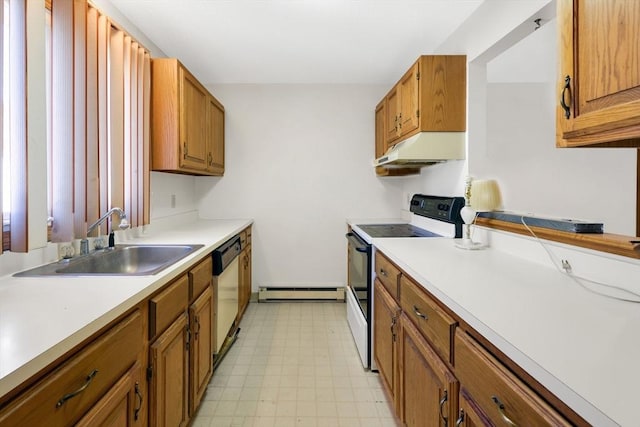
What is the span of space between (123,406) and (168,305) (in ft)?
1.23

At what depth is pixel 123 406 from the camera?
98cm

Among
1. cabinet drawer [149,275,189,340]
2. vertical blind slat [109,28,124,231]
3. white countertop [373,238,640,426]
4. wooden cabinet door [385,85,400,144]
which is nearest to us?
white countertop [373,238,640,426]

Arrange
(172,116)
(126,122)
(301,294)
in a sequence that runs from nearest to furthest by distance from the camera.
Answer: (126,122), (172,116), (301,294)

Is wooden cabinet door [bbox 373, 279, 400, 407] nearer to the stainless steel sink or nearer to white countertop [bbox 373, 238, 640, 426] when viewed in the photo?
white countertop [bbox 373, 238, 640, 426]

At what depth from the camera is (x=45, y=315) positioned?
0.84 metres

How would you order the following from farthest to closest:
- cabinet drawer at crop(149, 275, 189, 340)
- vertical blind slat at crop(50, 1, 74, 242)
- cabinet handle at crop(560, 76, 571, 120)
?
1. vertical blind slat at crop(50, 1, 74, 242)
2. cabinet drawer at crop(149, 275, 189, 340)
3. cabinet handle at crop(560, 76, 571, 120)

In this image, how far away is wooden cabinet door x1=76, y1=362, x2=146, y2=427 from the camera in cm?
84

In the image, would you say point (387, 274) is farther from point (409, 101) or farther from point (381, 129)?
point (381, 129)

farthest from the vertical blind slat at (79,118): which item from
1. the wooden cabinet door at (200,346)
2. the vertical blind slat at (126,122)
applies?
the wooden cabinet door at (200,346)

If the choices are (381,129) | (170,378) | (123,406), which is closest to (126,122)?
(170,378)

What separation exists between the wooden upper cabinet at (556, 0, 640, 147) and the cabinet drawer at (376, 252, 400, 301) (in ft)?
2.94

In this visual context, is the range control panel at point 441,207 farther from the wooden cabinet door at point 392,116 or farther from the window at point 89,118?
the window at point 89,118

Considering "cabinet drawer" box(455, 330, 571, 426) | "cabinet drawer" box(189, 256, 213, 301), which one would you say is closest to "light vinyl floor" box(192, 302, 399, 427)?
"cabinet drawer" box(189, 256, 213, 301)

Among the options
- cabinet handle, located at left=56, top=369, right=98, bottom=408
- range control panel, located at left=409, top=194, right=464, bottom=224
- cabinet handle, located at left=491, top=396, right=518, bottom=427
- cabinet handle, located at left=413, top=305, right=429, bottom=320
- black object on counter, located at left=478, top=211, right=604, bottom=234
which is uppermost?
range control panel, located at left=409, top=194, right=464, bottom=224
